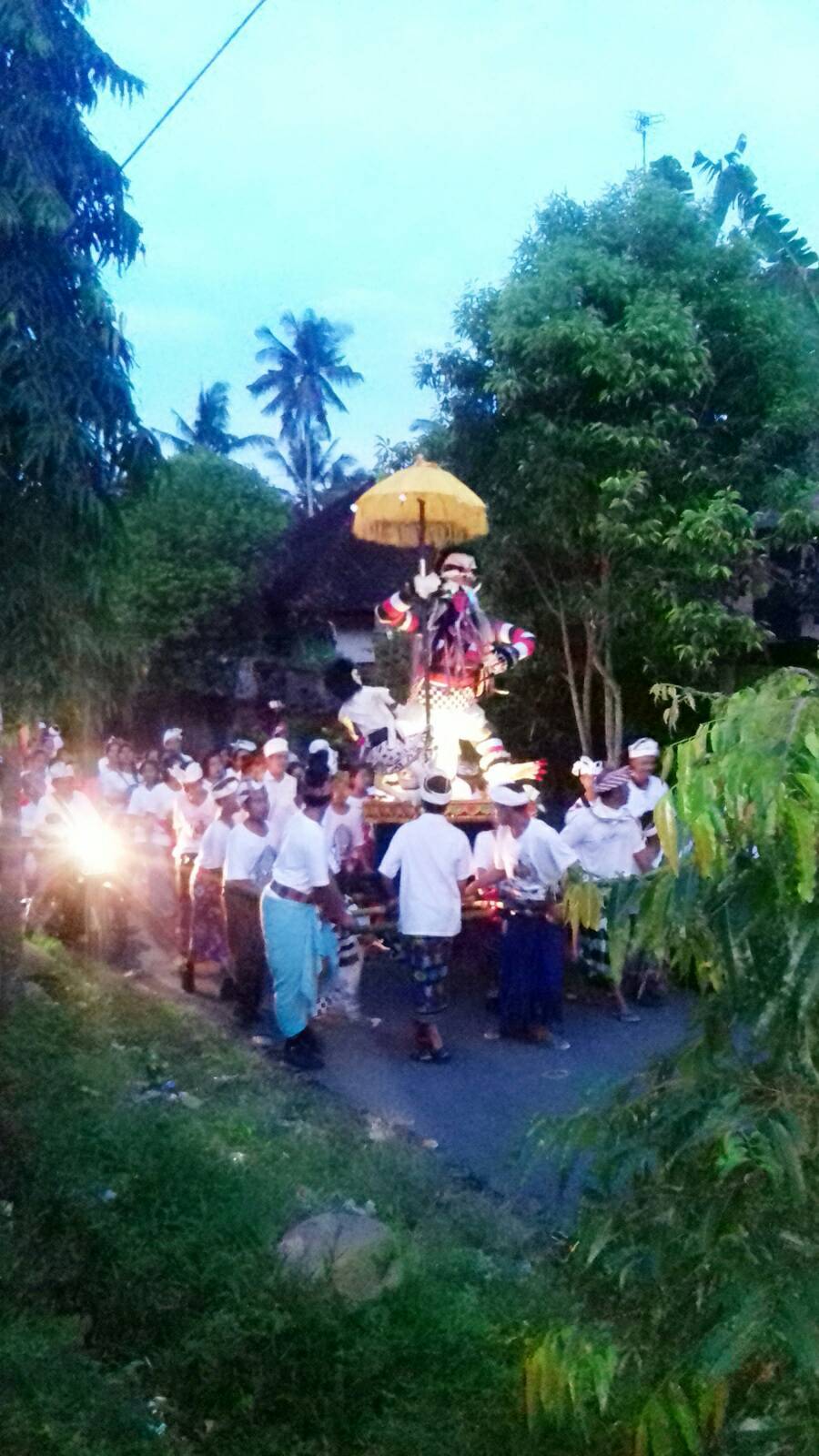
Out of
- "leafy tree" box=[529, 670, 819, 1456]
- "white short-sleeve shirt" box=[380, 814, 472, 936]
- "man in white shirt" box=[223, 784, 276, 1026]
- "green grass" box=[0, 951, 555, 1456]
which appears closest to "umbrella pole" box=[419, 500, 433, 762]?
"man in white shirt" box=[223, 784, 276, 1026]

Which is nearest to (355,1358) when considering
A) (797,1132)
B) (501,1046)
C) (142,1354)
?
(142,1354)

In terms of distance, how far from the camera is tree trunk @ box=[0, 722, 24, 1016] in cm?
787

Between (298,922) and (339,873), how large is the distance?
240 cm

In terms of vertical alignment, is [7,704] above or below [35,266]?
below

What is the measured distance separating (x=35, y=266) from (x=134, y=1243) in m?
4.81

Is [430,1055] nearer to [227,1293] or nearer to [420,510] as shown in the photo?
[227,1293]

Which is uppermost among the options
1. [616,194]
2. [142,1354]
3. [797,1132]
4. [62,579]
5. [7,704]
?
[616,194]

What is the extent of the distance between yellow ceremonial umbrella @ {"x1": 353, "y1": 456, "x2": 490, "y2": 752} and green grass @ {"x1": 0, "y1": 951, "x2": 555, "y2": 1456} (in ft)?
15.4

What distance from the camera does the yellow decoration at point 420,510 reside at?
10.4m

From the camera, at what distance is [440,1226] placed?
5.46 meters

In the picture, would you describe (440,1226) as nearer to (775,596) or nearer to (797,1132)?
(797,1132)

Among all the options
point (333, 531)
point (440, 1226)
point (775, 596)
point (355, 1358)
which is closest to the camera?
point (355, 1358)

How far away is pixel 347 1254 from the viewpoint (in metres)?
4.70

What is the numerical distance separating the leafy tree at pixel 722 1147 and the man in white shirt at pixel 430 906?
217 inches
